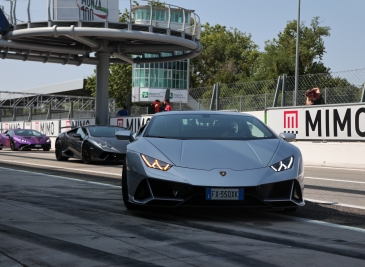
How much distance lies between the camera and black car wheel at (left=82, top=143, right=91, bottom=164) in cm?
1955

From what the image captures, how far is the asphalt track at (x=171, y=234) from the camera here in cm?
520

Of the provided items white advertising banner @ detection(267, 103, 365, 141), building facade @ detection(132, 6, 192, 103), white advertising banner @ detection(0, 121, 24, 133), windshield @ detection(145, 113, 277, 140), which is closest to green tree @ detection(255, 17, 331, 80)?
building facade @ detection(132, 6, 192, 103)

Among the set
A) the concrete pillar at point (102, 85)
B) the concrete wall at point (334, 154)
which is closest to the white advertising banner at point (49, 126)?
the concrete pillar at point (102, 85)

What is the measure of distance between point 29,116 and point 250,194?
3946 centimetres

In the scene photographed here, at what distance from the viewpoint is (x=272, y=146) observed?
7.87m

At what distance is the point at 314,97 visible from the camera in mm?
20422

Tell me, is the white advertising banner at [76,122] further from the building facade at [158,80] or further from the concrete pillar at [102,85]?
the building facade at [158,80]

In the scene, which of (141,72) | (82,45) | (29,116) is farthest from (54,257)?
(141,72)

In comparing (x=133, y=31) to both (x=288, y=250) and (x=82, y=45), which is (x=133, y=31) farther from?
(x=288, y=250)

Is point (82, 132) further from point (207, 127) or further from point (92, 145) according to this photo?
point (207, 127)

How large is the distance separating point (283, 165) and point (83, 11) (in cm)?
2884

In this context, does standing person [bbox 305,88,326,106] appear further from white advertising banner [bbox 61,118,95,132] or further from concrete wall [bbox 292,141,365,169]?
white advertising banner [bbox 61,118,95,132]

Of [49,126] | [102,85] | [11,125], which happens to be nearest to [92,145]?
[102,85]

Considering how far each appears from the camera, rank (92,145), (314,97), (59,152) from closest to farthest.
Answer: (92,145) → (314,97) → (59,152)
